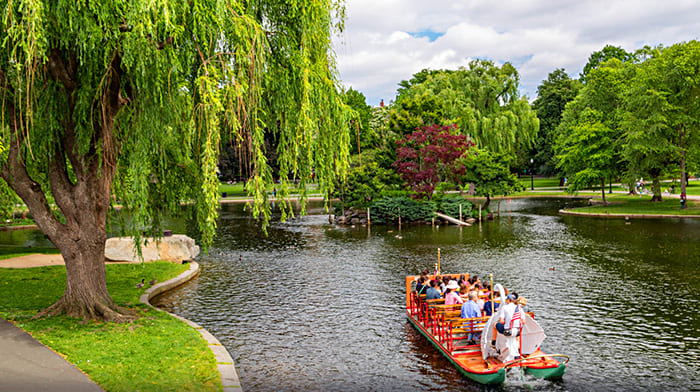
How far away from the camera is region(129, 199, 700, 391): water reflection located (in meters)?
12.9

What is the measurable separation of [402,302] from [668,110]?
38.3 meters

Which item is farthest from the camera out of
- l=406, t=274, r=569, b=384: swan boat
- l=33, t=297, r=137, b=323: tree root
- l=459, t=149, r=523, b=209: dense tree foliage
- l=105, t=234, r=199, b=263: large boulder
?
l=459, t=149, r=523, b=209: dense tree foliage

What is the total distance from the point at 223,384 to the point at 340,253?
771 inches

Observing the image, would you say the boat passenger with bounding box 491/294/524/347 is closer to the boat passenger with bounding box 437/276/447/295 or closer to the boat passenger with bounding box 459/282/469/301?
the boat passenger with bounding box 459/282/469/301

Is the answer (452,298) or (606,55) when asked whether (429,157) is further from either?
(606,55)

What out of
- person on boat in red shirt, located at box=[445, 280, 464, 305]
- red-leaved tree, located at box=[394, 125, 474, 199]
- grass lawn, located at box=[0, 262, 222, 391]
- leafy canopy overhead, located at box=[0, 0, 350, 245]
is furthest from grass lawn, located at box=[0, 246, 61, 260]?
red-leaved tree, located at box=[394, 125, 474, 199]

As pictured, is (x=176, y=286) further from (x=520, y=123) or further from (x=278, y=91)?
(x=520, y=123)

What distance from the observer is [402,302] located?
64.5ft

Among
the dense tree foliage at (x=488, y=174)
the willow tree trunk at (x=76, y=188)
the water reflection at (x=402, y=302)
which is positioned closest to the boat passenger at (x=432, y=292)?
the water reflection at (x=402, y=302)

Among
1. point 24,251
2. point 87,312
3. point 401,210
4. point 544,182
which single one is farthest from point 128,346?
point 544,182

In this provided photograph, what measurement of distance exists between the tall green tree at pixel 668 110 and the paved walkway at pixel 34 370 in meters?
46.3

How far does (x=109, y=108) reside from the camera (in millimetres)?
13016

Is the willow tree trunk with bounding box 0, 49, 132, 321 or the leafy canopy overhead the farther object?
the willow tree trunk with bounding box 0, 49, 132, 321

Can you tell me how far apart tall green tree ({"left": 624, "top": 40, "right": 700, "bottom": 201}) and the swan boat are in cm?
3817
